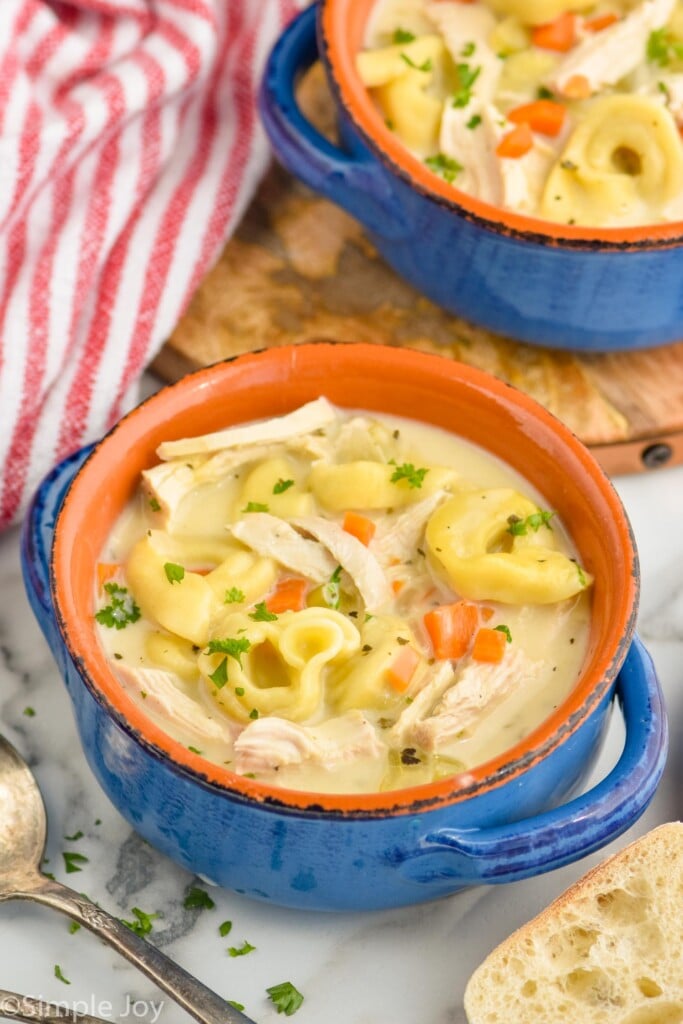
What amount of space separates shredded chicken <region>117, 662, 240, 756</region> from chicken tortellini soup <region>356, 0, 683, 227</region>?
1.24 m

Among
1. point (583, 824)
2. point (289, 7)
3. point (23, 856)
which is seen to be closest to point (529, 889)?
point (583, 824)

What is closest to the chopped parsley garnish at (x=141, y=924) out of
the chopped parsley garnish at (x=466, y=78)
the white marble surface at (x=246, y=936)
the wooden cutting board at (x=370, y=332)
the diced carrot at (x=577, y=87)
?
the white marble surface at (x=246, y=936)

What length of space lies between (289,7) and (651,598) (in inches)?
65.6

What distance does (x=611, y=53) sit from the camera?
321 cm

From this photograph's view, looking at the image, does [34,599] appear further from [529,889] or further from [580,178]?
[580,178]

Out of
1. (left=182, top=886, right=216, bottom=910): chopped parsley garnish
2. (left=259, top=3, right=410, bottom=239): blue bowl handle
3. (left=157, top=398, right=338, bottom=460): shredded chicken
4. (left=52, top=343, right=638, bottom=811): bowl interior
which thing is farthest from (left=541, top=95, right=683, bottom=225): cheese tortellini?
(left=182, top=886, right=216, bottom=910): chopped parsley garnish

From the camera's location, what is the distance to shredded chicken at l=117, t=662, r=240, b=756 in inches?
91.1

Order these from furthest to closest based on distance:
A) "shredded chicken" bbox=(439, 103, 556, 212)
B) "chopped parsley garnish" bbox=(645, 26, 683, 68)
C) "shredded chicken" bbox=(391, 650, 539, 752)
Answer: "chopped parsley garnish" bbox=(645, 26, 683, 68) < "shredded chicken" bbox=(439, 103, 556, 212) < "shredded chicken" bbox=(391, 650, 539, 752)

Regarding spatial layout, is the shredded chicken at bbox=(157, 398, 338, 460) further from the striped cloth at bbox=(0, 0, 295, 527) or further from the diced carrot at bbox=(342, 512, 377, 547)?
the striped cloth at bbox=(0, 0, 295, 527)

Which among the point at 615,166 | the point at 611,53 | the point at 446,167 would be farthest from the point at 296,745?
the point at 611,53

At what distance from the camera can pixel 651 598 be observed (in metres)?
2.97

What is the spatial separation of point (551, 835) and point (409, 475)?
0.69 m

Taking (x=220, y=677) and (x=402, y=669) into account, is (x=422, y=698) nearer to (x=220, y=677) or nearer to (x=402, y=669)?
(x=402, y=669)

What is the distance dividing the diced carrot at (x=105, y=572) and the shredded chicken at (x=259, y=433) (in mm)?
214
